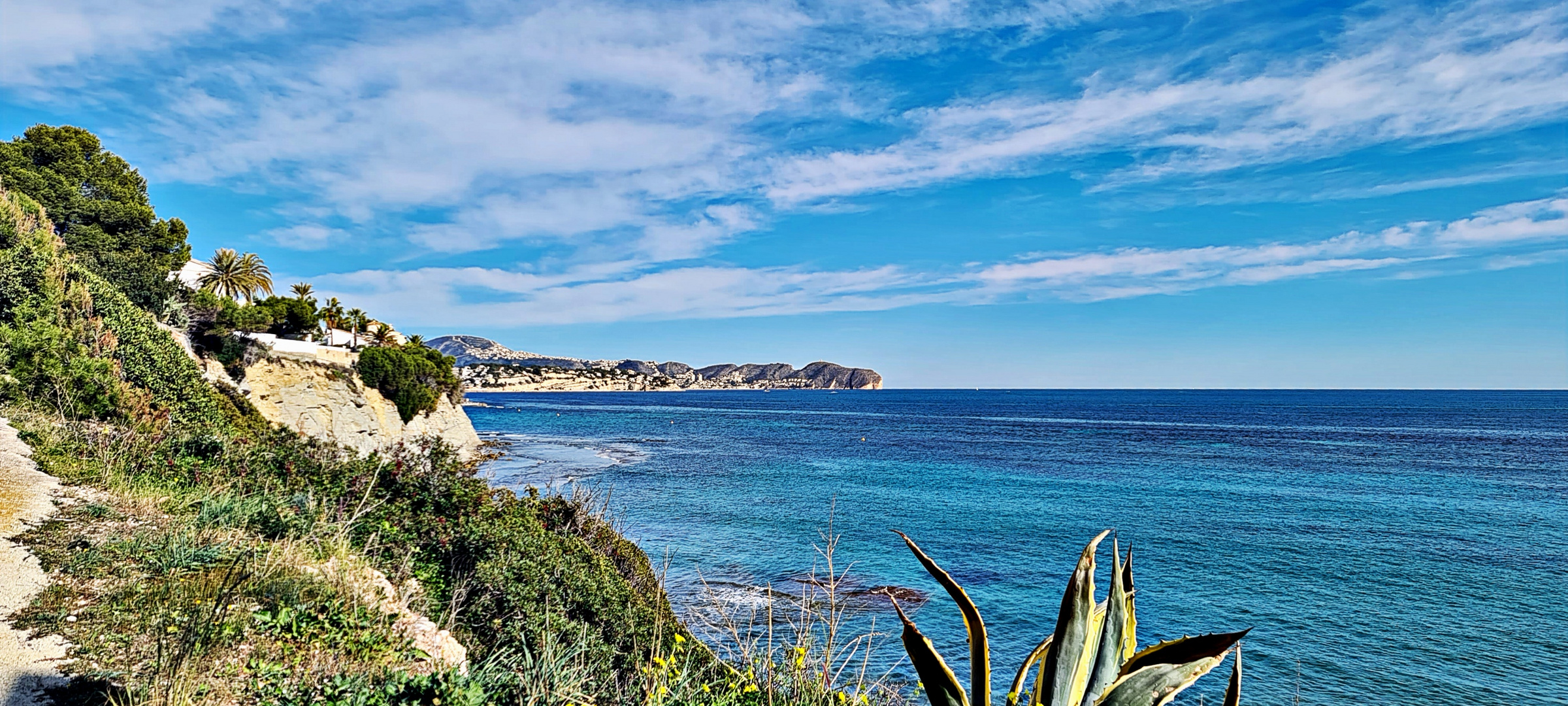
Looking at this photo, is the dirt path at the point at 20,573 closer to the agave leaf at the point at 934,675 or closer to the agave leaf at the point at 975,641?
the agave leaf at the point at 934,675

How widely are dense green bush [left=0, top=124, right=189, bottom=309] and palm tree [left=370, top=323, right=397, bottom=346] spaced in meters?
20.6

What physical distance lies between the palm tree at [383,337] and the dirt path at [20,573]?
46457 millimetres

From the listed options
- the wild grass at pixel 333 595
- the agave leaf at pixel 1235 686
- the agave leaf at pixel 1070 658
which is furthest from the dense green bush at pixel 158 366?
the agave leaf at pixel 1235 686

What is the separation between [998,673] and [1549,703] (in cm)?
830

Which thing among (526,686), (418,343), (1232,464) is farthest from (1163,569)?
(418,343)

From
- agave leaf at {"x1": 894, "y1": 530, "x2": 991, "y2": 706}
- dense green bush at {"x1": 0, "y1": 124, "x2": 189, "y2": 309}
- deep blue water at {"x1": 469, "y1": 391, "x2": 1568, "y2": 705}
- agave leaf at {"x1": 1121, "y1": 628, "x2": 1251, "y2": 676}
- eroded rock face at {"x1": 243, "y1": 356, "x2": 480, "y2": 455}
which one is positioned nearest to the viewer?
agave leaf at {"x1": 1121, "y1": 628, "x2": 1251, "y2": 676}

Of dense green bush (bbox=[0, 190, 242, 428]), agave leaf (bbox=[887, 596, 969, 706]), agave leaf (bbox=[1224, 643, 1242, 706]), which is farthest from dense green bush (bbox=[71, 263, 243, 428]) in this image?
agave leaf (bbox=[1224, 643, 1242, 706])

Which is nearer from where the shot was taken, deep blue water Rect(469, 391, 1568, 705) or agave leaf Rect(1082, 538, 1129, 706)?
agave leaf Rect(1082, 538, 1129, 706)

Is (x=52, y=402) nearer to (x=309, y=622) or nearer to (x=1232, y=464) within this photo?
(x=309, y=622)

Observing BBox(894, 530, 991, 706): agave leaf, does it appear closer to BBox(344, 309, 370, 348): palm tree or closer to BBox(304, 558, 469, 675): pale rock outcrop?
BBox(304, 558, 469, 675): pale rock outcrop

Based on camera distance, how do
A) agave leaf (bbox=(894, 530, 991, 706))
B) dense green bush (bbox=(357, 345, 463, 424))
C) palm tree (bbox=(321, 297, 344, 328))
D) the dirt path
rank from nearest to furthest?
agave leaf (bbox=(894, 530, 991, 706)), the dirt path, dense green bush (bbox=(357, 345, 463, 424)), palm tree (bbox=(321, 297, 344, 328))

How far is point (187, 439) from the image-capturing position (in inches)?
405

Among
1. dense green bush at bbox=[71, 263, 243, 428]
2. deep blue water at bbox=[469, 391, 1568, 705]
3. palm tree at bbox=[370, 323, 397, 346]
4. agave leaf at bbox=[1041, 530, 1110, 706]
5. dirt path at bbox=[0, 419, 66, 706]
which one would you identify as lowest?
deep blue water at bbox=[469, 391, 1568, 705]

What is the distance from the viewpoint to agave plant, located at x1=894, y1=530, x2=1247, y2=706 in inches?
93.9
